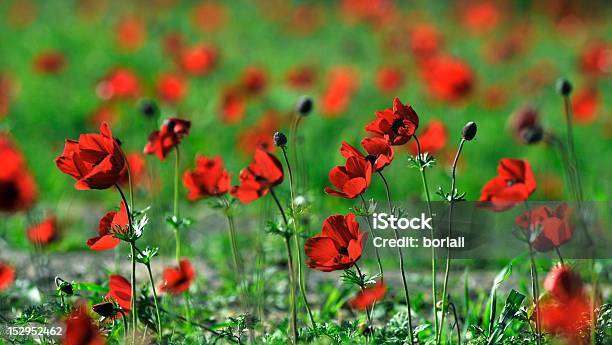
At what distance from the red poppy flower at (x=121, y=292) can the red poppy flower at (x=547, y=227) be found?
0.79 m

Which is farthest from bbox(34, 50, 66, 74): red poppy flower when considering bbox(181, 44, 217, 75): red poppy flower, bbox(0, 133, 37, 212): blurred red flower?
bbox(0, 133, 37, 212): blurred red flower

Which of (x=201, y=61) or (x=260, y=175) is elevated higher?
(x=201, y=61)

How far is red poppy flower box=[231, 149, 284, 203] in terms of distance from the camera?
158cm

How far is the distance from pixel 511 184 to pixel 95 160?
0.82m

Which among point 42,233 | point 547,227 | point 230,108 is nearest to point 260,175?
point 547,227

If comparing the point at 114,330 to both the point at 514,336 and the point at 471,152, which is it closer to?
the point at 514,336

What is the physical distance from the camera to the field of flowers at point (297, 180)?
1.59 metres

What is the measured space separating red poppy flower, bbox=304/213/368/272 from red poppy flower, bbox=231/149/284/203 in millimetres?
135

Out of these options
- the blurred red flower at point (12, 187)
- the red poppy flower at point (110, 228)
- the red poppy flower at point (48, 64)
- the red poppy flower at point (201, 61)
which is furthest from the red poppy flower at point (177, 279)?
the red poppy flower at point (48, 64)

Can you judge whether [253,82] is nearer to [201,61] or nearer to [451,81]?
[201,61]

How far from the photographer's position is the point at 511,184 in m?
1.64

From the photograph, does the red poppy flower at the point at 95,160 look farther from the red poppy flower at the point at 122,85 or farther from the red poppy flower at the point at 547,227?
the red poppy flower at the point at 122,85

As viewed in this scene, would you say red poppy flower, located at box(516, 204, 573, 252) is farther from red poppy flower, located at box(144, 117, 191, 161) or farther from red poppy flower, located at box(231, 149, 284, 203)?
red poppy flower, located at box(144, 117, 191, 161)

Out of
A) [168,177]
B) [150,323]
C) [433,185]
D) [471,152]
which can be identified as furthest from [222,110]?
[150,323]
